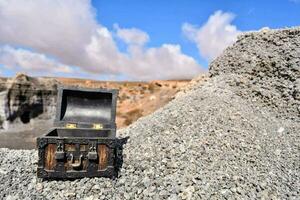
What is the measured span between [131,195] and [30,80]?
30652mm

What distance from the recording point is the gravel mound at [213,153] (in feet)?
24.2

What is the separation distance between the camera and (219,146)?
905 centimetres

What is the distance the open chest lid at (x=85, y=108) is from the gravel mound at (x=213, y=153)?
3.62ft

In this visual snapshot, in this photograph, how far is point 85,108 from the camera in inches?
395

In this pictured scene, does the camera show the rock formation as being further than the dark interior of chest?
Yes

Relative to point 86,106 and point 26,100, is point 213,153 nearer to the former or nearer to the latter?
point 86,106

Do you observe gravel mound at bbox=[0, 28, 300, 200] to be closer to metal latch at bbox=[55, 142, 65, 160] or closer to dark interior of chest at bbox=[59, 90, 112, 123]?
metal latch at bbox=[55, 142, 65, 160]

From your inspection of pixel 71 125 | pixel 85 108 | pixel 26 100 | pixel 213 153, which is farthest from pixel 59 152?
pixel 26 100

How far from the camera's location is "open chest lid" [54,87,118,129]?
9.63m

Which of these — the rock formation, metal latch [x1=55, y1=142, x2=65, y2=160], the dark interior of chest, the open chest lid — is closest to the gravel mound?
metal latch [x1=55, y1=142, x2=65, y2=160]

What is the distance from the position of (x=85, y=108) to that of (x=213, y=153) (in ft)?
13.0

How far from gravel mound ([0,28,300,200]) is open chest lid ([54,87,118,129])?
3.62ft

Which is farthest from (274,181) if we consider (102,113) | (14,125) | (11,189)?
(14,125)

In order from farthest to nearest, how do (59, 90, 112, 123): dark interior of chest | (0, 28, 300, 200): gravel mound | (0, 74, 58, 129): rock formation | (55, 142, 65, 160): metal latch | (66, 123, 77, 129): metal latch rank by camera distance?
(0, 74, 58, 129): rock formation, (59, 90, 112, 123): dark interior of chest, (66, 123, 77, 129): metal latch, (55, 142, 65, 160): metal latch, (0, 28, 300, 200): gravel mound
